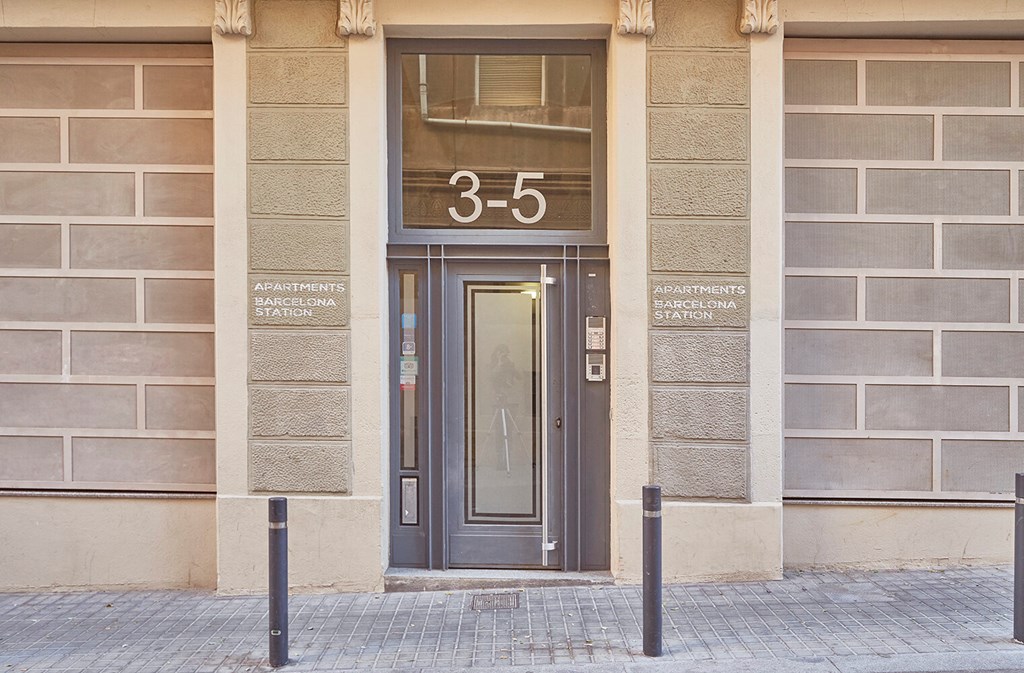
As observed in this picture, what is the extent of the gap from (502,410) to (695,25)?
3373 mm

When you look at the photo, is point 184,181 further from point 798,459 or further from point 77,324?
point 798,459

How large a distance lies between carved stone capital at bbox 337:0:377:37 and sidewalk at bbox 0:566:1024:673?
169 inches

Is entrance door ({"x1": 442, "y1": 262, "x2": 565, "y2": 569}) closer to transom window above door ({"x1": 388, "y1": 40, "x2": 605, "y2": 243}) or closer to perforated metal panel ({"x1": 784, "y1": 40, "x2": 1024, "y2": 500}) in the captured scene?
transom window above door ({"x1": 388, "y1": 40, "x2": 605, "y2": 243})

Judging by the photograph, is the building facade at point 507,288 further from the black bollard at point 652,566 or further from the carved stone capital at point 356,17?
the black bollard at point 652,566

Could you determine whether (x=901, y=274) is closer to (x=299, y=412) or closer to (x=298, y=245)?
(x=298, y=245)

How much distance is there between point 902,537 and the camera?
669 cm

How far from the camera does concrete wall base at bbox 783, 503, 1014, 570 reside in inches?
263

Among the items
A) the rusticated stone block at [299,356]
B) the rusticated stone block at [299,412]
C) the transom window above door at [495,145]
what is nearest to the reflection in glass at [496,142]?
the transom window above door at [495,145]

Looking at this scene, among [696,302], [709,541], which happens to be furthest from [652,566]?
[696,302]

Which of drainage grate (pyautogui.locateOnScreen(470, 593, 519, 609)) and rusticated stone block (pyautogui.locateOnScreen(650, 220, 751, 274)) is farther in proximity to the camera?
rusticated stone block (pyautogui.locateOnScreen(650, 220, 751, 274))

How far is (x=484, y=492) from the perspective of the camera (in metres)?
6.70

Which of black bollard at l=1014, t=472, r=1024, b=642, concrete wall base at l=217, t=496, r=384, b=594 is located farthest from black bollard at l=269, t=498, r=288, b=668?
black bollard at l=1014, t=472, r=1024, b=642

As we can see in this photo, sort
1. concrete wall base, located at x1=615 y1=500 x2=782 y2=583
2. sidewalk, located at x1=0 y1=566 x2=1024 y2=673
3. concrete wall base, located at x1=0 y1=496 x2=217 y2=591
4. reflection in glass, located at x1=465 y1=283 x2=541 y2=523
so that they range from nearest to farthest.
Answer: sidewalk, located at x1=0 y1=566 x2=1024 y2=673
concrete wall base, located at x1=615 y1=500 x2=782 y2=583
concrete wall base, located at x1=0 y1=496 x2=217 y2=591
reflection in glass, located at x1=465 y1=283 x2=541 y2=523

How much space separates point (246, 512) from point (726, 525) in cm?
369
